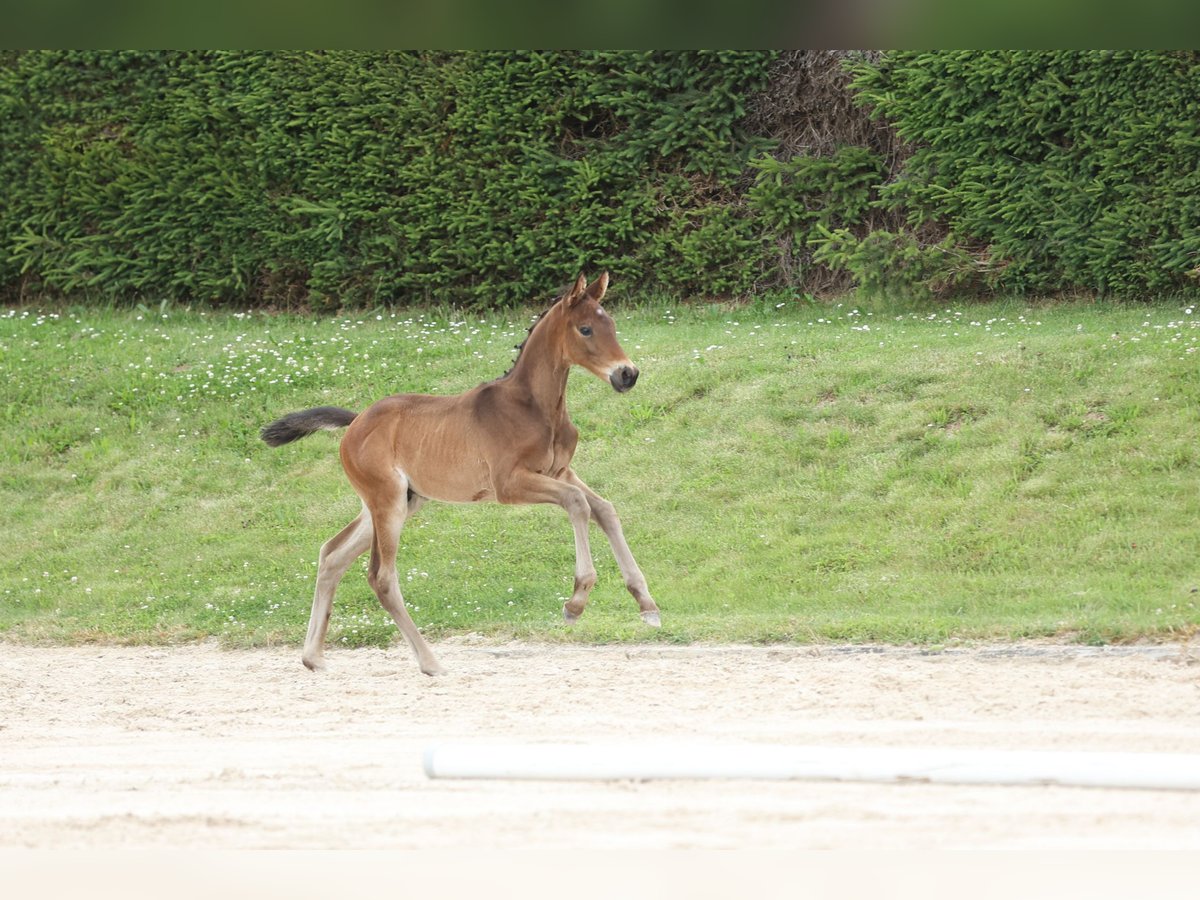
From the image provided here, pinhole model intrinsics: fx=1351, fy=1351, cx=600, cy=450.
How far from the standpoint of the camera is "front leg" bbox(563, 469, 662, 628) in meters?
6.62

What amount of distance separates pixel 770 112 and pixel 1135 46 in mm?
13289

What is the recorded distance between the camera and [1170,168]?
12.4 m

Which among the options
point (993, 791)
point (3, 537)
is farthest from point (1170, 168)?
point (3, 537)

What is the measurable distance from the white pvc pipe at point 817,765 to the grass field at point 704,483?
10.9 feet

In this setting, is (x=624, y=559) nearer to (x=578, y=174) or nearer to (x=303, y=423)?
(x=303, y=423)

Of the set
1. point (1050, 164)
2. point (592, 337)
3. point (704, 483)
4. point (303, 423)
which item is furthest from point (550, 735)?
point (1050, 164)

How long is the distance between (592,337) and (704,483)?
166 inches

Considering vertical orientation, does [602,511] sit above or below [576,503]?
below

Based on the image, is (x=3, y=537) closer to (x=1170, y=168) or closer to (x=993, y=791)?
(x=993, y=791)

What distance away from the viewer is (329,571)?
24.9 ft

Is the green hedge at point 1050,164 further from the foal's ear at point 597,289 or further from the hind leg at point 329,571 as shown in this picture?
the hind leg at point 329,571

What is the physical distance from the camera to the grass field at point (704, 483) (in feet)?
28.8

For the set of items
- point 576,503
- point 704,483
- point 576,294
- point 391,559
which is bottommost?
point 704,483

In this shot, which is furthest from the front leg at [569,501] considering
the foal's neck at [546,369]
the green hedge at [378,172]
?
the green hedge at [378,172]
